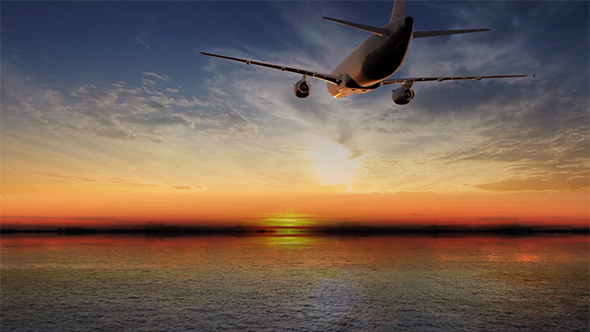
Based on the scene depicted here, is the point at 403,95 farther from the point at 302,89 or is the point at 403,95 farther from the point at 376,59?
the point at 302,89

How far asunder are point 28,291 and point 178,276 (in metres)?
11.4

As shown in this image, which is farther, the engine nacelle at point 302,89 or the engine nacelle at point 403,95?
the engine nacelle at point 403,95

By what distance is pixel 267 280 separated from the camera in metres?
31.2

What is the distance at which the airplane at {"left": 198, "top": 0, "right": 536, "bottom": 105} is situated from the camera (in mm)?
28500

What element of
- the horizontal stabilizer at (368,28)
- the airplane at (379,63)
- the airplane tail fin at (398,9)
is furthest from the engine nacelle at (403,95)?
the horizontal stabilizer at (368,28)

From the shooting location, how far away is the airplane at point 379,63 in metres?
28.5

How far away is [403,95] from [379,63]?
19.6 feet

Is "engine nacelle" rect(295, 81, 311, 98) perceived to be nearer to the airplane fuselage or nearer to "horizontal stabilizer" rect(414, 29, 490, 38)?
the airplane fuselage

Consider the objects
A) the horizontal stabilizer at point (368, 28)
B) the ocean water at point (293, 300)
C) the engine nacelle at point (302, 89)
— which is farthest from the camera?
the engine nacelle at point (302, 89)

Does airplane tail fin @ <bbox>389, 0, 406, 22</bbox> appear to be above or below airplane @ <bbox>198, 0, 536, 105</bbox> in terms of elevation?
above

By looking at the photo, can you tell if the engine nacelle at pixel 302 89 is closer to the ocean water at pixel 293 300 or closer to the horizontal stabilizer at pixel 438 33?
the horizontal stabilizer at pixel 438 33

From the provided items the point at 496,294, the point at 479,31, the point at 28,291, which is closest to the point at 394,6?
the point at 479,31

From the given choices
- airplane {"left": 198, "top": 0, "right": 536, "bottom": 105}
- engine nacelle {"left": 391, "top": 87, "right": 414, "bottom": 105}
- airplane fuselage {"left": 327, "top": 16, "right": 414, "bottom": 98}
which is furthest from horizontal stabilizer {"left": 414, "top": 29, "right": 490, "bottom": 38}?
engine nacelle {"left": 391, "top": 87, "right": 414, "bottom": 105}

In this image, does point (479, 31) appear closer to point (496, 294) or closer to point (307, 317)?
point (496, 294)
